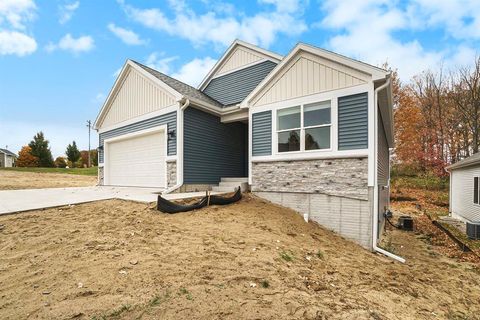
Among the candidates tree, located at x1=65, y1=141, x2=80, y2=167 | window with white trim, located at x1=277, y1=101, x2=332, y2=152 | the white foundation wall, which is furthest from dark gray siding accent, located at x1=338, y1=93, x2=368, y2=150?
tree, located at x1=65, y1=141, x2=80, y2=167

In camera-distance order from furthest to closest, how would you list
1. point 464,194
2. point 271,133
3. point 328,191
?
point 464,194 < point 271,133 < point 328,191

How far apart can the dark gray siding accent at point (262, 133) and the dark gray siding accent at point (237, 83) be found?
3028 millimetres

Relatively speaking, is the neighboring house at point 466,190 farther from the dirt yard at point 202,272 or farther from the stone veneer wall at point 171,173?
the stone veneer wall at point 171,173

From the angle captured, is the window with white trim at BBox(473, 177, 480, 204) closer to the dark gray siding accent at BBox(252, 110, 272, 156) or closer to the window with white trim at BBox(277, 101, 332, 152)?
the window with white trim at BBox(277, 101, 332, 152)

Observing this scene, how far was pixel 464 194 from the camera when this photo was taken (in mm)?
12344

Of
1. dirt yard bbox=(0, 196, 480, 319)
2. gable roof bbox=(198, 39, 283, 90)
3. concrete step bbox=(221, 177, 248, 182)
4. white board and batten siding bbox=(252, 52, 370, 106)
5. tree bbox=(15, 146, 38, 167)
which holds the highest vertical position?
gable roof bbox=(198, 39, 283, 90)

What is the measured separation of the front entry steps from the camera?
9.81 meters

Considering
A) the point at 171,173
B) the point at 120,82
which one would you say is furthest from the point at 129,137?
the point at 171,173

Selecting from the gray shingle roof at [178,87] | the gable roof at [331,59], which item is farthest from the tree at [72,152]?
the gable roof at [331,59]

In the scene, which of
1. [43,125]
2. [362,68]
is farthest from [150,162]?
[43,125]

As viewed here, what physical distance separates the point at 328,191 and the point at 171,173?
557 centimetres

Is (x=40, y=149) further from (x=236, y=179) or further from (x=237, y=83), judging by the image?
(x=236, y=179)

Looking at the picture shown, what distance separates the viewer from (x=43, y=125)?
3700 cm

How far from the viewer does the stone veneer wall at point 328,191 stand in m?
7.03
